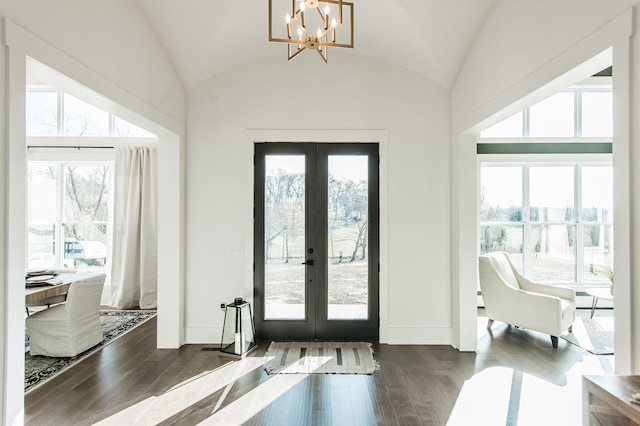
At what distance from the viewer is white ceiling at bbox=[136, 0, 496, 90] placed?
3338 mm

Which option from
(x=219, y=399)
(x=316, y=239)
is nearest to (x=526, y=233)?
(x=316, y=239)

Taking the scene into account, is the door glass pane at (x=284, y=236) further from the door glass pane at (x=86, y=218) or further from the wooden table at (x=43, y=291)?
the door glass pane at (x=86, y=218)

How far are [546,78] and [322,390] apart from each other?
2836 mm

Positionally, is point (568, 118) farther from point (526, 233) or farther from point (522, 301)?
point (522, 301)

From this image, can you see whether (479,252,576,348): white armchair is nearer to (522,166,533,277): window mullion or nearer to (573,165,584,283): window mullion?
(522,166,533,277): window mullion

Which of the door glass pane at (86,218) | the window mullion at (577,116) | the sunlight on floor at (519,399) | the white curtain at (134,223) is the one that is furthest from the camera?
the door glass pane at (86,218)

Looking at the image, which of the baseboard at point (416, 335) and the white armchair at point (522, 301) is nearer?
the white armchair at point (522, 301)

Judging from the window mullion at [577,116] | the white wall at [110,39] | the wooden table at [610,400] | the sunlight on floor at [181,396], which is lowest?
the sunlight on floor at [181,396]

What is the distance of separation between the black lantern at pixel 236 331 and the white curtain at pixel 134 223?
249 cm

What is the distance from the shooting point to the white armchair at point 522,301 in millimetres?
4199

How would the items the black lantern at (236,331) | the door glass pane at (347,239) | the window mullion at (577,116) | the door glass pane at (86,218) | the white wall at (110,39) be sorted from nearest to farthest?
the white wall at (110,39)
the black lantern at (236,331)
the door glass pane at (347,239)
the window mullion at (577,116)
the door glass pane at (86,218)

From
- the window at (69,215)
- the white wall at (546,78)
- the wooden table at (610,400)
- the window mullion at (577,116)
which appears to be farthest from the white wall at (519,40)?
the window at (69,215)

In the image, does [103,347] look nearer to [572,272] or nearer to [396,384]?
[396,384]

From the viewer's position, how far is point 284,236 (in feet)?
14.6
